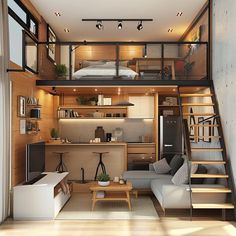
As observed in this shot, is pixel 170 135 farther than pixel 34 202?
Yes

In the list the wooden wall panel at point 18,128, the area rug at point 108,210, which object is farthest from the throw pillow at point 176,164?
the wooden wall panel at point 18,128

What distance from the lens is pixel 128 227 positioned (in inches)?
218

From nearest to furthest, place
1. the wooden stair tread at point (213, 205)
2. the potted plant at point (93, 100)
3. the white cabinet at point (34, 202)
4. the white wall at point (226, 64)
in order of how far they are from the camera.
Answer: the wooden stair tread at point (213, 205) → the white cabinet at point (34, 202) → the white wall at point (226, 64) → the potted plant at point (93, 100)

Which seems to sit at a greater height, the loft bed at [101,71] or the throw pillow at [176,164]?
the loft bed at [101,71]

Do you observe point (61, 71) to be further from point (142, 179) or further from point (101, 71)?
point (142, 179)

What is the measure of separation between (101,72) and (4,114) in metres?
2.93

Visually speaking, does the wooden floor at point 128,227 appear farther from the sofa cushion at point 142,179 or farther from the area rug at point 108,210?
the sofa cushion at point 142,179

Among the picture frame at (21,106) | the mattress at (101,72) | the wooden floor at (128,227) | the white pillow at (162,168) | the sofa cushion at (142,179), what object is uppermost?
the mattress at (101,72)

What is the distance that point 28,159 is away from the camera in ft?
21.5

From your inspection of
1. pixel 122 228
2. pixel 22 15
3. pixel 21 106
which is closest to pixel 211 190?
pixel 122 228

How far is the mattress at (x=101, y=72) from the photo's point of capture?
8164 millimetres

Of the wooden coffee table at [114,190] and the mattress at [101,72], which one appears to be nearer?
the wooden coffee table at [114,190]

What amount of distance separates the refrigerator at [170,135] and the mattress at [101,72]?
2.51m

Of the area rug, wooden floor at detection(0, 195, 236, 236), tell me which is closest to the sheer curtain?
wooden floor at detection(0, 195, 236, 236)
